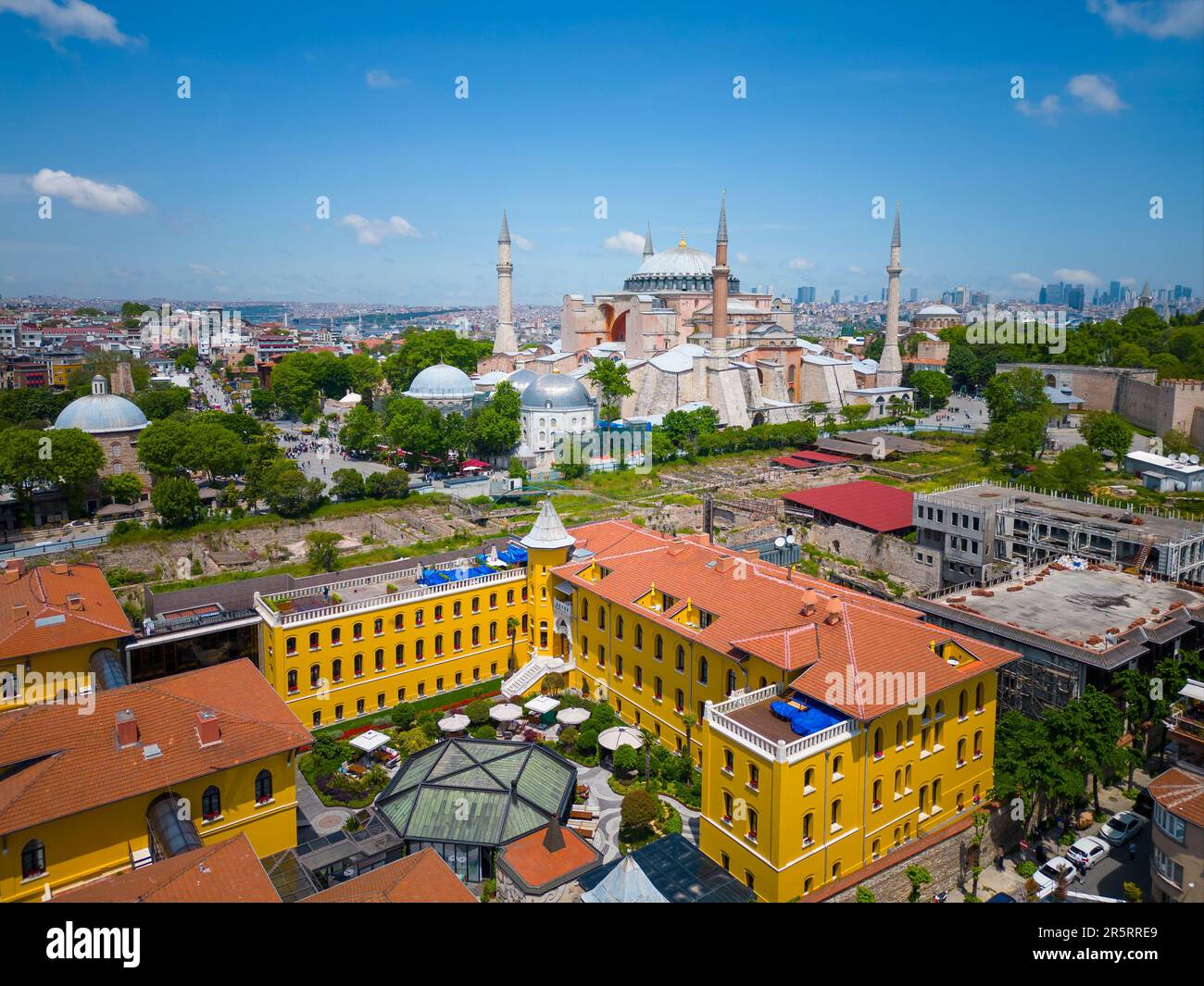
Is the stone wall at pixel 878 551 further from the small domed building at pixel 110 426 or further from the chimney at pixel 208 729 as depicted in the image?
the small domed building at pixel 110 426

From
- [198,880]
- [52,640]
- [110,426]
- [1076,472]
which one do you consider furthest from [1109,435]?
[110,426]

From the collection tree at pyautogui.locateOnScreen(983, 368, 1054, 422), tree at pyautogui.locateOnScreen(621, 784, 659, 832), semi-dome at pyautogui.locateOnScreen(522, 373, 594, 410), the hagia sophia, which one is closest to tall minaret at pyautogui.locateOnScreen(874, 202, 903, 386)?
the hagia sophia

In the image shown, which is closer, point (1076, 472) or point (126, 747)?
point (126, 747)

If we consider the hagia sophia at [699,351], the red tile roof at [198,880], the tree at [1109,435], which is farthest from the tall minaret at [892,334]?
the red tile roof at [198,880]

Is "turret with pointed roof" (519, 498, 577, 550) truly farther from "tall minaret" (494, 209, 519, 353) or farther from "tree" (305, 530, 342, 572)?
"tall minaret" (494, 209, 519, 353)

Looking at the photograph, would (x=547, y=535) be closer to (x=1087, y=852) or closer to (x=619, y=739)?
(x=619, y=739)
